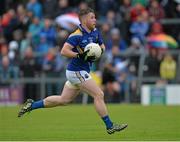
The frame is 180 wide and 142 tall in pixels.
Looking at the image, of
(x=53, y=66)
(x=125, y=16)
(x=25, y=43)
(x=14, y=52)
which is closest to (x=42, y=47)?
(x=25, y=43)

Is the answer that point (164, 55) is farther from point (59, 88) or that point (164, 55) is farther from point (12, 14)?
point (12, 14)

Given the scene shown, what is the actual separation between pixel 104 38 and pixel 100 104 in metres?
14.3

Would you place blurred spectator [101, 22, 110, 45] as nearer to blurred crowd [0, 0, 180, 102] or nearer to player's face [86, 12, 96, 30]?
blurred crowd [0, 0, 180, 102]

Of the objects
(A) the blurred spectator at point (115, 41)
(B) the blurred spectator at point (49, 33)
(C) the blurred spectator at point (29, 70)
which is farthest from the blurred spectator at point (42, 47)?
(A) the blurred spectator at point (115, 41)

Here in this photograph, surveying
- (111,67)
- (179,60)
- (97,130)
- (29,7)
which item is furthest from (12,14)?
(97,130)

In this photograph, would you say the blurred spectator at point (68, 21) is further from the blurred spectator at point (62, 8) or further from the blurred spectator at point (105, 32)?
the blurred spectator at point (105, 32)

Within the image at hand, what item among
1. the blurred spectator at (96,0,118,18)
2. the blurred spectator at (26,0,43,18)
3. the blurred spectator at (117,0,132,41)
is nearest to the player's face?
the blurred spectator at (117,0,132,41)

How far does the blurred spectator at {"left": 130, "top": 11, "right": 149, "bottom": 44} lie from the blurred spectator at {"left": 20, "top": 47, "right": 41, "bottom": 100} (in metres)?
3.76

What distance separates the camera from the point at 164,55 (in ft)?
87.2

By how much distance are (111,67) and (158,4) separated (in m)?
3.38

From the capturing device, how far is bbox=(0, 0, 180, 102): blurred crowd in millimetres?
26812

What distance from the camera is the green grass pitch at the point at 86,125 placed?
13.8 meters

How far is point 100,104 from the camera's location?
44.6 feet

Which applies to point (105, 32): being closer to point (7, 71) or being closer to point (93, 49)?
point (7, 71)
